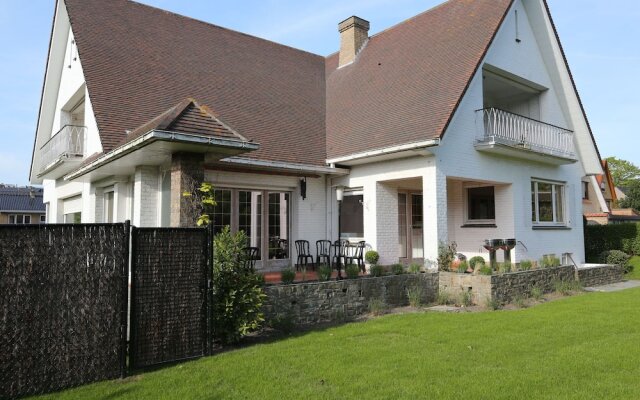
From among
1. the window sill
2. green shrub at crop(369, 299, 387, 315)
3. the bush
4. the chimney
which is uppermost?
the chimney

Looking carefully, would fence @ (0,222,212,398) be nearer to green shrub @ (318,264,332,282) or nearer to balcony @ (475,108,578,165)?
green shrub @ (318,264,332,282)

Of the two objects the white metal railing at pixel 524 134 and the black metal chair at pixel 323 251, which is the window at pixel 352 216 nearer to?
the black metal chair at pixel 323 251

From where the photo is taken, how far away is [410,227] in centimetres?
1394

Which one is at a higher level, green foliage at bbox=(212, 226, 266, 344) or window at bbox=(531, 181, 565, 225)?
window at bbox=(531, 181, 565, 225)

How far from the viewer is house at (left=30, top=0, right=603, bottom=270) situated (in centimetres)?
1123

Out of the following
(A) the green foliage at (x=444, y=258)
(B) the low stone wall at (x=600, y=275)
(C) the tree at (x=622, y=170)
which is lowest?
(B) the low stone wall at (x=600, y=275)

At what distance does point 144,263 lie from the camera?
5.87 m

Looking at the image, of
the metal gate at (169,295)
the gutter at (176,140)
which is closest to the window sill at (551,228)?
the gutter at (176,140)

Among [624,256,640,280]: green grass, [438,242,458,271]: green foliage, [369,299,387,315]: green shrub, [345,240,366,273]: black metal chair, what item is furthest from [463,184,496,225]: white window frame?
[624,256,640,280]: green grass

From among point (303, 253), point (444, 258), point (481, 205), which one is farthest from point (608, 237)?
point (303, 253)

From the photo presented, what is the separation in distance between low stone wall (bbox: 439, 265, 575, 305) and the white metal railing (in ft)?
11.9

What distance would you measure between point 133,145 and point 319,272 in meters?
4.41

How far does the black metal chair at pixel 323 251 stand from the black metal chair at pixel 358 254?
59cm

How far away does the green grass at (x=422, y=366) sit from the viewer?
4.89 metres
